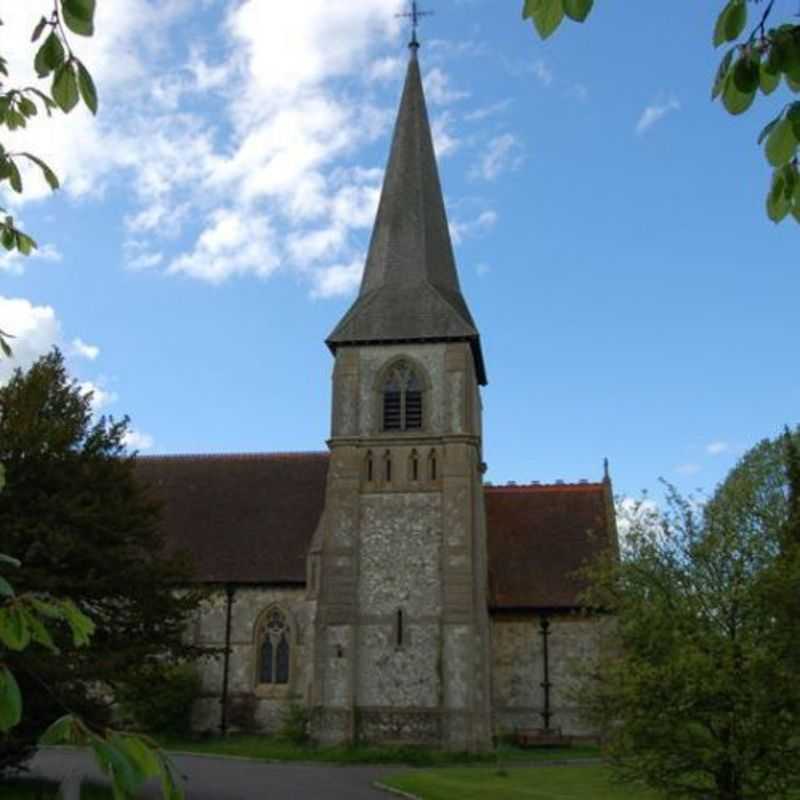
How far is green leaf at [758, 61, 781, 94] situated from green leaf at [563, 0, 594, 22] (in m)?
0.54

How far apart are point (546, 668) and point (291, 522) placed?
1036 cm

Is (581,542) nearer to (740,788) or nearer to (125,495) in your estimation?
(125,495)

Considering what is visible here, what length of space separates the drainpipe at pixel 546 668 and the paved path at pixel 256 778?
7.63m

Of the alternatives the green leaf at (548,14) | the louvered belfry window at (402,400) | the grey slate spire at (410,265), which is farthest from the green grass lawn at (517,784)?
the green leaf at (548,14)

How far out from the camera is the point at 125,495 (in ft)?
71.1

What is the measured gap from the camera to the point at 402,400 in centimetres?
3309

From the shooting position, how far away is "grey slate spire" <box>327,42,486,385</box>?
1319 inches

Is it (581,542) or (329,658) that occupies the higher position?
(581,542)

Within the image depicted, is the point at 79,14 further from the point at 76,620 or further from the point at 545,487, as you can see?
the point at 545,487

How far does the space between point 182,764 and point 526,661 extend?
12.2 metres

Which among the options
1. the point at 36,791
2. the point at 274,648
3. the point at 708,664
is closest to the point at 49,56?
the point at 708,664

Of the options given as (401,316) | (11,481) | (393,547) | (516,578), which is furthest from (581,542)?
(11,481)

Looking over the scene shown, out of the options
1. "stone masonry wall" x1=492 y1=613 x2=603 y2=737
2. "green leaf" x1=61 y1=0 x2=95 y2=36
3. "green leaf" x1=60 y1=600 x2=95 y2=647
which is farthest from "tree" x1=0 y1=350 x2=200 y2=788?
"green leaf" x1=61 y1=0 x2=95 y2=36

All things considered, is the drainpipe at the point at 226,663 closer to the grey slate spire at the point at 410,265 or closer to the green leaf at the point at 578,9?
the grey slate spire at the point at 410,265
